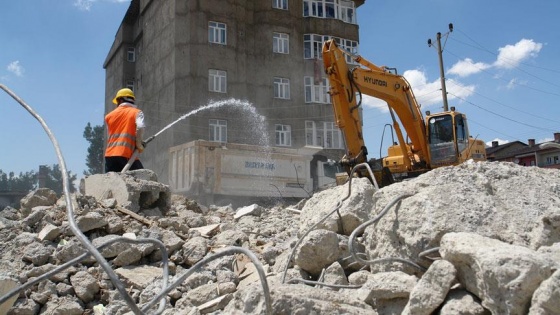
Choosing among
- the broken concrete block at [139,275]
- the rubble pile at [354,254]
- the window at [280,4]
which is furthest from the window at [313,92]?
the broken concrete block at [139,275]

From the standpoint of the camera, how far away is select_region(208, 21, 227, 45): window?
28094 mm

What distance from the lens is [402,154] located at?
12523 mm

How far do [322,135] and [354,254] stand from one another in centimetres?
2714

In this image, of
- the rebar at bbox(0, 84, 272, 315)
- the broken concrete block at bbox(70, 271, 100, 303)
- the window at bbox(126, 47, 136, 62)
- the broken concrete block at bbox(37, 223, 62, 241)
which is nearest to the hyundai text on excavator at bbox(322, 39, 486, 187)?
the broken concrete block at bbox(37, 223, 62, 241)

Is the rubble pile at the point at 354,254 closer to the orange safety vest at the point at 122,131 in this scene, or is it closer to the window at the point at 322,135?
the orange safety vest at the point at 122,131

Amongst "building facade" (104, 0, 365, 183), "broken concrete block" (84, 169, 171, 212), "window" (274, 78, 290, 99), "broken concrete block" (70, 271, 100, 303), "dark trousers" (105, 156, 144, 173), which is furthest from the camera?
"window" (274, 78, 290, 99)

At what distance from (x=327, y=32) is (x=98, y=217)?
90.8ft

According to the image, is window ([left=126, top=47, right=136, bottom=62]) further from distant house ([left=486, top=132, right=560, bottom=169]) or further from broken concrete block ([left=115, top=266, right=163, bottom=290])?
broken concrete block ([left=115, top=266, right=163, bottom=290])

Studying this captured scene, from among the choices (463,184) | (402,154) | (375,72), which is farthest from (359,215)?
(402,154)

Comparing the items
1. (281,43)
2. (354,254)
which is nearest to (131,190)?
(354,254)

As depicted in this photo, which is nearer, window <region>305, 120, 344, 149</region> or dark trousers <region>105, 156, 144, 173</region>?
dark trousers <region>105, 156, 144, 173</region>

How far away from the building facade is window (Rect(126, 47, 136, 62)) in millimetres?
1914

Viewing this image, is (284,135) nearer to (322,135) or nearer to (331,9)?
(322,135)

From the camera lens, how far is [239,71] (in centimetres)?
2875
